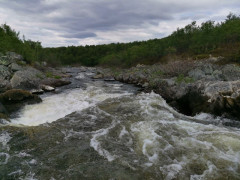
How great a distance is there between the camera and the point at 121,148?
22.9 ft

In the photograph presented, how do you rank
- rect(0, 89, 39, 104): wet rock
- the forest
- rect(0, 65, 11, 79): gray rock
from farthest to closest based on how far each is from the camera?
the forest → rect(0, 65, 11, 79): gray rock → rect(0, 89, 39, 104): wet rock

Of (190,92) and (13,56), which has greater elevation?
(13,56)

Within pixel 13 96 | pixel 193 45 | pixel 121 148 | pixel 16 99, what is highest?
pixel 193 45

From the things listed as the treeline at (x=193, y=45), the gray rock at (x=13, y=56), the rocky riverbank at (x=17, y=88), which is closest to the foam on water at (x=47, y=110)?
the rocky riverbank at (x=17, y=88)

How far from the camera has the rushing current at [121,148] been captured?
549 cm

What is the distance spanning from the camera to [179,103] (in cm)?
1327

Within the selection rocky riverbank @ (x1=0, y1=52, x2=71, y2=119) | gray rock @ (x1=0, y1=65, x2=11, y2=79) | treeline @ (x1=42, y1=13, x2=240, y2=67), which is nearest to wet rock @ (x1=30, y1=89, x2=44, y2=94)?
rocky riverbank @ (x1=0, y1=52, x2=71, y2=119)

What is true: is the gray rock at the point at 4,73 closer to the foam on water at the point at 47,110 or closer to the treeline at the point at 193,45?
the foam on water at the point at 47,110

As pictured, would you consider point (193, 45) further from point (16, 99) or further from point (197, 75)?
point (16, 99)

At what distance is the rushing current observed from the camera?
5492 millimetres

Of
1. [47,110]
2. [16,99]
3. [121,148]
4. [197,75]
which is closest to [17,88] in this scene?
[16,99]

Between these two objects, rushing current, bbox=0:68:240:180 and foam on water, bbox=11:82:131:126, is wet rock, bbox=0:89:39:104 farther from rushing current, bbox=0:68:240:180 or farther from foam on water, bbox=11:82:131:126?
rushing current, bbox=0:68:240:180

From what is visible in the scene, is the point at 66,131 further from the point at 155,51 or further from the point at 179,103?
the point at 155,51

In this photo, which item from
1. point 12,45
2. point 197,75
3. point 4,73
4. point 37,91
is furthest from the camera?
point 12,45
